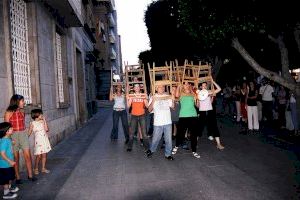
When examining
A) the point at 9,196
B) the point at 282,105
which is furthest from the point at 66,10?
the point at 282,105

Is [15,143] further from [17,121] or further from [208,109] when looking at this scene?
[208,109]

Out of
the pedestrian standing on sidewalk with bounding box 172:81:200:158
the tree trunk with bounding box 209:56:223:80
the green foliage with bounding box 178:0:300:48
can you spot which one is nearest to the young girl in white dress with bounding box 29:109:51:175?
the pedestrian standing on sidewalk with bounding box 172:81:200:158

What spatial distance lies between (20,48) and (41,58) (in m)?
1.36

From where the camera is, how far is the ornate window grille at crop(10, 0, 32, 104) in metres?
8.93

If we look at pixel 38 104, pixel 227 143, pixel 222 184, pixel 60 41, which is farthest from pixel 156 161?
pixel 60 41

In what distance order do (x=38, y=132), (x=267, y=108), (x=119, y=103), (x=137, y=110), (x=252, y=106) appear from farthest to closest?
1. (x=267, y=108)
2. (x=252, y=106)
3. (x=119, y=103)
4. (x=137, y=110)
5. (x=38, y=132)

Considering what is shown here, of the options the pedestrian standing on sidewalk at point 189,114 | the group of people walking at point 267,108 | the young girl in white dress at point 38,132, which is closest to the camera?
the young girl in white dress at point 38,132

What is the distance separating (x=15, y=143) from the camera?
268 inches

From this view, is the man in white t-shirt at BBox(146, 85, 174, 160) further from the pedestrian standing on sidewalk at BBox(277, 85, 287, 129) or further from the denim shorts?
the pedestrian standing on sidewalk at BBox(277, 85, 287, 129)

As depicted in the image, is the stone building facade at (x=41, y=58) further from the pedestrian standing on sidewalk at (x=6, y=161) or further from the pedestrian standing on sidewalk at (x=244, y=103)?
the pedestrian standing on sidewalk at (x=244, y=103)

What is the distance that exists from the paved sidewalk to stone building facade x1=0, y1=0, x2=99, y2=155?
71.4 inches

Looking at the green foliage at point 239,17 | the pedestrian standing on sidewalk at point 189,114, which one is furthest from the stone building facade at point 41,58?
the green foliage at point 239,17

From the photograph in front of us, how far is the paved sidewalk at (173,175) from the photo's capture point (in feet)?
18.7

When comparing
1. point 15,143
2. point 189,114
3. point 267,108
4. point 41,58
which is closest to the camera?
point 15,143
